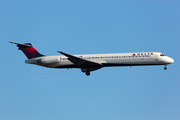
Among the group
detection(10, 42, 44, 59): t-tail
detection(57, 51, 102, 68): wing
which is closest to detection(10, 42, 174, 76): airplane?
detection(57, 51, 102, 68): wing

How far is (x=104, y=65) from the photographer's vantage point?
40.1 meters

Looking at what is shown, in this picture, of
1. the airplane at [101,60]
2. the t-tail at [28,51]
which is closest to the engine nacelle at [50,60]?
the airplane at [101,60]

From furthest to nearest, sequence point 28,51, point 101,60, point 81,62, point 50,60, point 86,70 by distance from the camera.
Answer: point 28,51 < point 86,70 < point 50,60 < point 101,60 < point 81,62

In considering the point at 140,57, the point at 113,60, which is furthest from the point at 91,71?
the point at 140,57

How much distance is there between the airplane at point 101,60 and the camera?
39344mm

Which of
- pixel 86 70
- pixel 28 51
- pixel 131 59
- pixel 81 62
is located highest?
pixel 28 51

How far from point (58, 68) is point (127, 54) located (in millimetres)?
11054

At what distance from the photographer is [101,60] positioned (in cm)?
4019

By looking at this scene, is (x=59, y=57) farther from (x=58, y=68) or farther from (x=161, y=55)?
(x=161, y=55)

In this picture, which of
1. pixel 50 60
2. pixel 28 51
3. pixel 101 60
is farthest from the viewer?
pixel 28 51

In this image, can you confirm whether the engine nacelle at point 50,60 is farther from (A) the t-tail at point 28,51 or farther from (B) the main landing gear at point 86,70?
(B) the main landing gear at point 86,70

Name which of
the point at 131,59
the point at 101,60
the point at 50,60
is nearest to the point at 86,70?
the point at 101,60

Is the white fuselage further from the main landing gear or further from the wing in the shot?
the main landing gear

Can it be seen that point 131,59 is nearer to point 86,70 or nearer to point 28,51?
point 86,70
